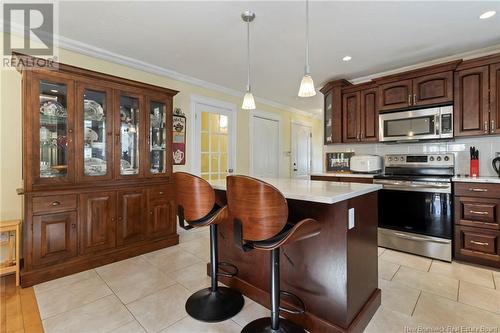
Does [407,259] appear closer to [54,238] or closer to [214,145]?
[214,145]

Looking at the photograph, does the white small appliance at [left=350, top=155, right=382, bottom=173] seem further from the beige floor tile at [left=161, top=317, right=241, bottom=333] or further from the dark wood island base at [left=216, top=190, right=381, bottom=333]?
the beige floor tile at [left=161, top=317, right=241, bottom=333]

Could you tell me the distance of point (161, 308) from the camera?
188 centimetres

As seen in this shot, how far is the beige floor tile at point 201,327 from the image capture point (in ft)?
5.33

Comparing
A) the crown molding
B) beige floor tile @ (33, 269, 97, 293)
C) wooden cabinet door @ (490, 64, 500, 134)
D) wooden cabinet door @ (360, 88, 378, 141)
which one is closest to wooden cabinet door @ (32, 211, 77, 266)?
beige floor tile @ (33, 269, 97, 293)

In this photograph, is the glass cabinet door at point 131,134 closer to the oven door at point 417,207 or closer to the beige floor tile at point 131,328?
the beige floor tile at point 131,328

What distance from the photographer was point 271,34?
8.19ft

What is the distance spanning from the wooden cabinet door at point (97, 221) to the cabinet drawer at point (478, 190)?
12.6ft

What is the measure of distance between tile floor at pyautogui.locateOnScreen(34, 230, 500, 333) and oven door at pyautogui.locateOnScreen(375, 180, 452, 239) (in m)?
0.38

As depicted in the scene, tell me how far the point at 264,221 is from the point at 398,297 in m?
1.59

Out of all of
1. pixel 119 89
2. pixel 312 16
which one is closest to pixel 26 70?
pixel 119 89

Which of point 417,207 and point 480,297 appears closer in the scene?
point 480,297

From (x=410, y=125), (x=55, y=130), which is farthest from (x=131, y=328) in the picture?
(x=410, y=125)

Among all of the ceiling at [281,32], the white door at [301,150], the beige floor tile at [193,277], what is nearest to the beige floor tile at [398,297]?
the beige floor tile at [193,277]

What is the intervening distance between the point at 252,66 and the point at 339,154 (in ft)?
6.88
